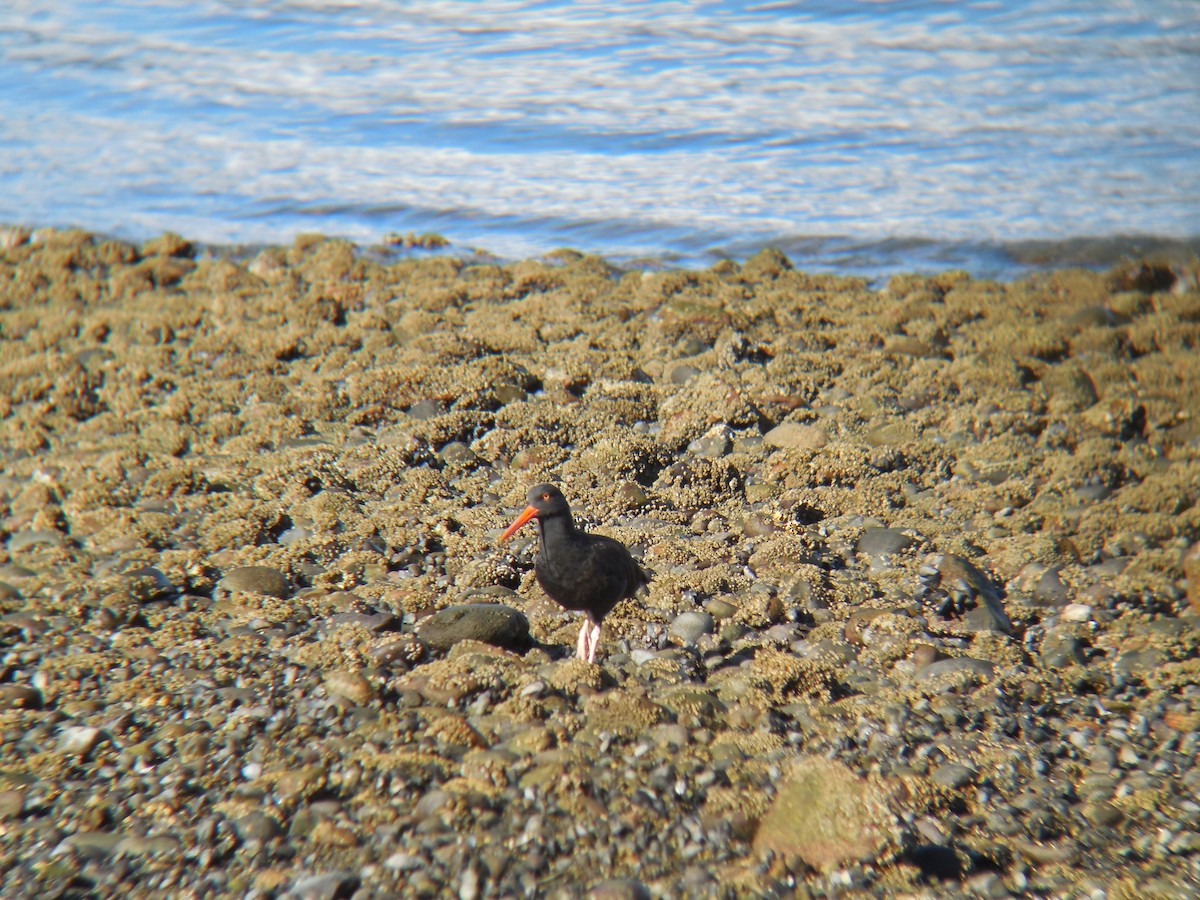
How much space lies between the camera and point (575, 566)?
5.25 metres

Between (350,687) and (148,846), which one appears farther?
(350,687)

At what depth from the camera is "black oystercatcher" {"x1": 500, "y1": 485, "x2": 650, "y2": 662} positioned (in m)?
5.27

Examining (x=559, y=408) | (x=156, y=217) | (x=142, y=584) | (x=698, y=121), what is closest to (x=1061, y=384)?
(x=559, y=408)

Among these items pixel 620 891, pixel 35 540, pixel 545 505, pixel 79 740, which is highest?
pixel 545 505

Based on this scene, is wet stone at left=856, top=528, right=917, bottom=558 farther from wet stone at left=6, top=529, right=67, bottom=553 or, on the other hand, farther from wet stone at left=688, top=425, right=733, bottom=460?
wet stone at left=6, top=529, right=67, bottom=553

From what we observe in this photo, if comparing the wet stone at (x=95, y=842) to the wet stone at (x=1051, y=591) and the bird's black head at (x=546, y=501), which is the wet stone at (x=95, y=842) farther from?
the wet stone at (x=1051, y=591)

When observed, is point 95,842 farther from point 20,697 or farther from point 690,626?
point 690,626

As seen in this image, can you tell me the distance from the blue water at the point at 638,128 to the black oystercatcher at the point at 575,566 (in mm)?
8132

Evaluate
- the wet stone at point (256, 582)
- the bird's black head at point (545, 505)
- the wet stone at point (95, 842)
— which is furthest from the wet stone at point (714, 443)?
the wet stone at point (95, 842)

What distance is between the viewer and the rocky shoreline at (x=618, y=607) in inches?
161

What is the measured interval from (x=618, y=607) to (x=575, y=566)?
0.72 m

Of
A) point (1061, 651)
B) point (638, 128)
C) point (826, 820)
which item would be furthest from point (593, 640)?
point (638, 128)

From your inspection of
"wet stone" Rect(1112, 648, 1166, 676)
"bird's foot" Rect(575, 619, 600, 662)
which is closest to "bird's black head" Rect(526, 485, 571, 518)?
"bird's foot" Rect(575, 619, 600, 662)

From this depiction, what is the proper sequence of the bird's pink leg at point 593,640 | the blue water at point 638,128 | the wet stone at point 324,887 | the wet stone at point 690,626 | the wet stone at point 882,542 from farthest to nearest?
the blue water at point 638,128
the wet stone at point 882,542
the wet stone at point 690,626
the bird's pink leg at point 593,640
the wet stone at point 324,887
